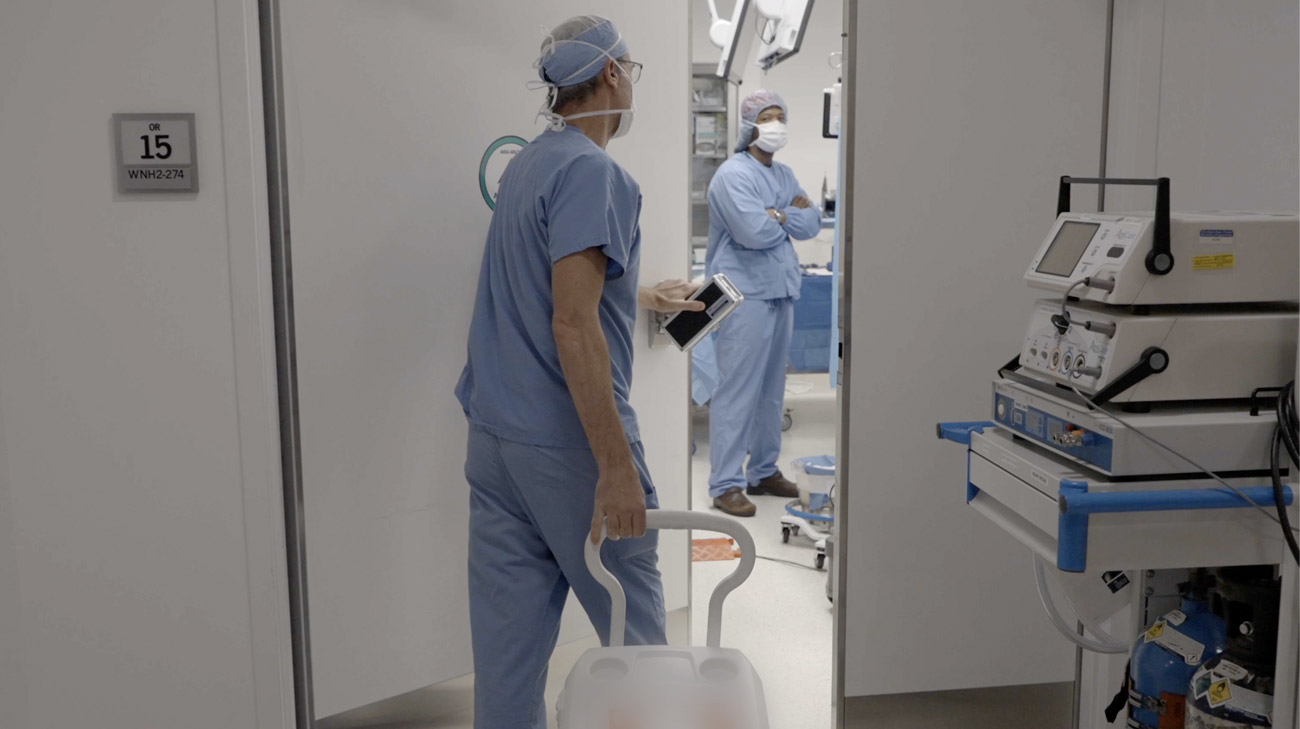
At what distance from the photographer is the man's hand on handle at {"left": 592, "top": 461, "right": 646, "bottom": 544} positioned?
5.34 ft

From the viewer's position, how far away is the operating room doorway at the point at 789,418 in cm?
281

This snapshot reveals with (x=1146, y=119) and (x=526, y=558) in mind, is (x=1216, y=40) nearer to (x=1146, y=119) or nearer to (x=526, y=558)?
(x=1146, y=119)

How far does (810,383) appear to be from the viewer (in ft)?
21.6

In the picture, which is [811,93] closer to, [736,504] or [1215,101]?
[736,504]

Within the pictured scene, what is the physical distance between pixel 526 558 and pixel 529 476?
0.50 feet

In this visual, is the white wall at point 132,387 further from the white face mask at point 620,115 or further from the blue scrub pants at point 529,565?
the white face mask at point 620,115

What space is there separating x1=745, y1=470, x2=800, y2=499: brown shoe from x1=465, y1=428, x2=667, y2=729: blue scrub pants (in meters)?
2.50

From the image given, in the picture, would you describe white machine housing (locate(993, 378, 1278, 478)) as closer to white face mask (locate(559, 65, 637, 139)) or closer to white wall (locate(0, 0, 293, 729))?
white face mask (locate(559, 65, 637, 139))

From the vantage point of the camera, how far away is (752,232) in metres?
4.00

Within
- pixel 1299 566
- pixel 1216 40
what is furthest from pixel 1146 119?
pixel 1299 566

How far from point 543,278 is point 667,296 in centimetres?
70

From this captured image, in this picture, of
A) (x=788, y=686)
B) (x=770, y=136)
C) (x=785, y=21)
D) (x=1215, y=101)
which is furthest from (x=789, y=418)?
(x=1215, y=101)

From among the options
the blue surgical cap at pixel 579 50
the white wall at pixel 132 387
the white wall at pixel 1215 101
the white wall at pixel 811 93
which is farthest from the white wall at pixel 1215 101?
the white wall at pixel 811 93

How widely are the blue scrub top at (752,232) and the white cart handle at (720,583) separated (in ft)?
8.46
